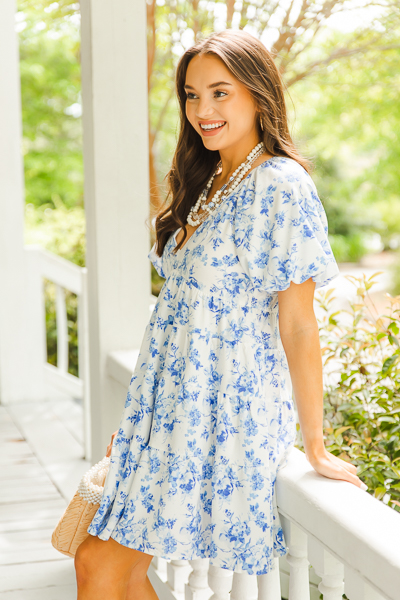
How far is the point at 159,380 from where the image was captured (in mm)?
1482

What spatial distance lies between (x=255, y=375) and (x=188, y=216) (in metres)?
0.45

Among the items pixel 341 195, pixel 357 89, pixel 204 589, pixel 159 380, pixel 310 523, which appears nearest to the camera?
pixel 310 523

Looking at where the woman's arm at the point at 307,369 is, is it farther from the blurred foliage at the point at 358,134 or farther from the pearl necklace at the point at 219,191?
the blurred foliage at the point at 358,134

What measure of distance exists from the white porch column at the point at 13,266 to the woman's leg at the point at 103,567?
9.58ft

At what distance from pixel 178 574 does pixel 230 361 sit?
863 mm

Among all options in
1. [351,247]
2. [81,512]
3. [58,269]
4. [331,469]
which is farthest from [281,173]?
[351,247]

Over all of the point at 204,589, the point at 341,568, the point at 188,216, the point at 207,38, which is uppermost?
the point at 207,38

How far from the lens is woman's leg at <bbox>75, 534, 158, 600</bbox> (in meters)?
1.49

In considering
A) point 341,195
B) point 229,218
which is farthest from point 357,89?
point 341,195

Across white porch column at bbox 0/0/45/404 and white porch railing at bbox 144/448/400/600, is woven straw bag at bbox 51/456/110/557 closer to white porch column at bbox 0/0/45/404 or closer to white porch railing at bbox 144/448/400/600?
white porch railing at bbox 144/448/400/600

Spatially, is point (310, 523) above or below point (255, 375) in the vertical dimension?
below

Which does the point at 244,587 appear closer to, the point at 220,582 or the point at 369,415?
the point at 220,582

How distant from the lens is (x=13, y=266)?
4227mm

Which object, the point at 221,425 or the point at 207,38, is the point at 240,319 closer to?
the point at 221,425
